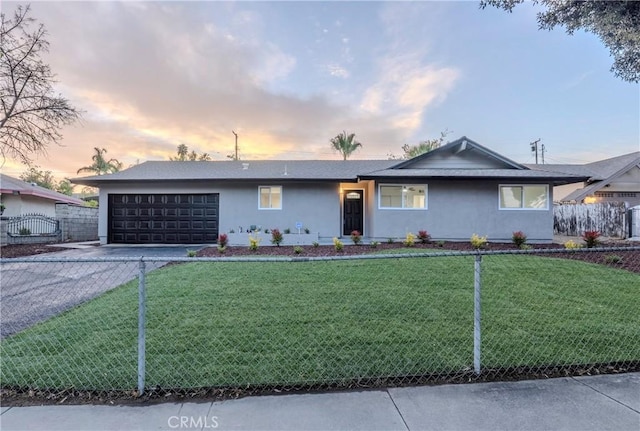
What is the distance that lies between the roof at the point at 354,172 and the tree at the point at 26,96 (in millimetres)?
2165

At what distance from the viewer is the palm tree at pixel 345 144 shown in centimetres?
2884

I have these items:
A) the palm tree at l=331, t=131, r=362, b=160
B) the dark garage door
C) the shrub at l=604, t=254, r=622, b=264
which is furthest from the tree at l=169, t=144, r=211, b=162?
the shrub at l=604, t=254, r=622, b=264

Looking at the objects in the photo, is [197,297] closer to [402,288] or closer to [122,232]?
[402,288]

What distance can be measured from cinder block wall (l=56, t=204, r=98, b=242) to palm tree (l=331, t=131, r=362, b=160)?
19.2 metres

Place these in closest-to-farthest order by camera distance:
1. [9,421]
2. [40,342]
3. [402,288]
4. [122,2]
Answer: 1. [9,421]
2. [40,342]
3. [402,288]
4. [122,2]

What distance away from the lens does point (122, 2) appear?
1022 centimetres

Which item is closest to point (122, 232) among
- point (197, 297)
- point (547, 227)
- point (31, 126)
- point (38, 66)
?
point (31, 126)

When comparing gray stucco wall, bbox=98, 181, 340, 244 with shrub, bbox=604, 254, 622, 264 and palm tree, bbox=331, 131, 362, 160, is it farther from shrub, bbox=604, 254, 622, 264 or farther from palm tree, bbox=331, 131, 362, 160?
palm tree, bbox=331, 131, 362, 160

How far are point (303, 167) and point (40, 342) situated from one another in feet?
44.0

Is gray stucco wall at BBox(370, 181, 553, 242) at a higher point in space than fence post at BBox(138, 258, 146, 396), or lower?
higher

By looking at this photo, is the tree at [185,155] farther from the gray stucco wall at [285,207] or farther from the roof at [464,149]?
the roof at [464,149]

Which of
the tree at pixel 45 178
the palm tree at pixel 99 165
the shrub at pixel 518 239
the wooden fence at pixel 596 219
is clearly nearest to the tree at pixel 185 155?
the palm tree at pixel 99 165

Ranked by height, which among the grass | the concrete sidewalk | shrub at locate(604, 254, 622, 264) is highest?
shrub at locate(604, 254, 622, 264)

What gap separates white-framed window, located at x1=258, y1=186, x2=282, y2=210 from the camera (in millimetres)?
14312
